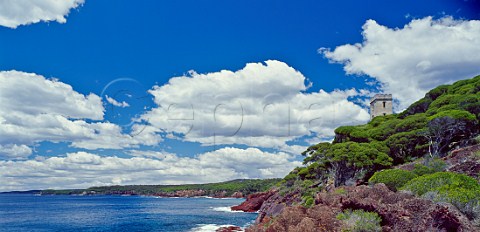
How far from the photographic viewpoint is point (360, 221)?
42.9 feet

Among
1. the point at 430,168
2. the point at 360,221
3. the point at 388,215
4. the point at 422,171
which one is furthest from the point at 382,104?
the point at 360,221

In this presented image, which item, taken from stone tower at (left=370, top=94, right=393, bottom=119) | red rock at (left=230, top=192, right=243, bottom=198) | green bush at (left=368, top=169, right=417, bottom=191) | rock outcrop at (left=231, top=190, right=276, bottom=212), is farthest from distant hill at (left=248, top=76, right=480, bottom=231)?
red rock at (left=230, top=192, right=243, bottom=198)

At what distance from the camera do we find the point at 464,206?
1461 centimetres

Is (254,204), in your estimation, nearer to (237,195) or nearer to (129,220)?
(129,220)

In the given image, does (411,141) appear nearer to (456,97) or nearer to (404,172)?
(456,97)

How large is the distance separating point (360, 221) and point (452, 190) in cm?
598

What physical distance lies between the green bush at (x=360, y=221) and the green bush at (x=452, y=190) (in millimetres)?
3866

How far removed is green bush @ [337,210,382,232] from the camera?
12727 mm

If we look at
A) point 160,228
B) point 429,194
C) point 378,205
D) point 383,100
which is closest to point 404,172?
point 429,194

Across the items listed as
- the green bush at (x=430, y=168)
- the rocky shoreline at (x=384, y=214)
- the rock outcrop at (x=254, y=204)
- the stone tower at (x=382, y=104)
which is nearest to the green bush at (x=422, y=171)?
the green bush at (x=430, y=168)

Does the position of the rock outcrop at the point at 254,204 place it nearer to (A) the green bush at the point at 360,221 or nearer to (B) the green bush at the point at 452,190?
(B) the green bush at the point at 452,190

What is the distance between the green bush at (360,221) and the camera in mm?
12727

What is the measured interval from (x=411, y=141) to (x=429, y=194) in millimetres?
29834

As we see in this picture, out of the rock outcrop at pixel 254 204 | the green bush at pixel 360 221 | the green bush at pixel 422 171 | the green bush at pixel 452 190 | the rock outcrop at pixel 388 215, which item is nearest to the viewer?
the rock outcrop at pixel 388 215
